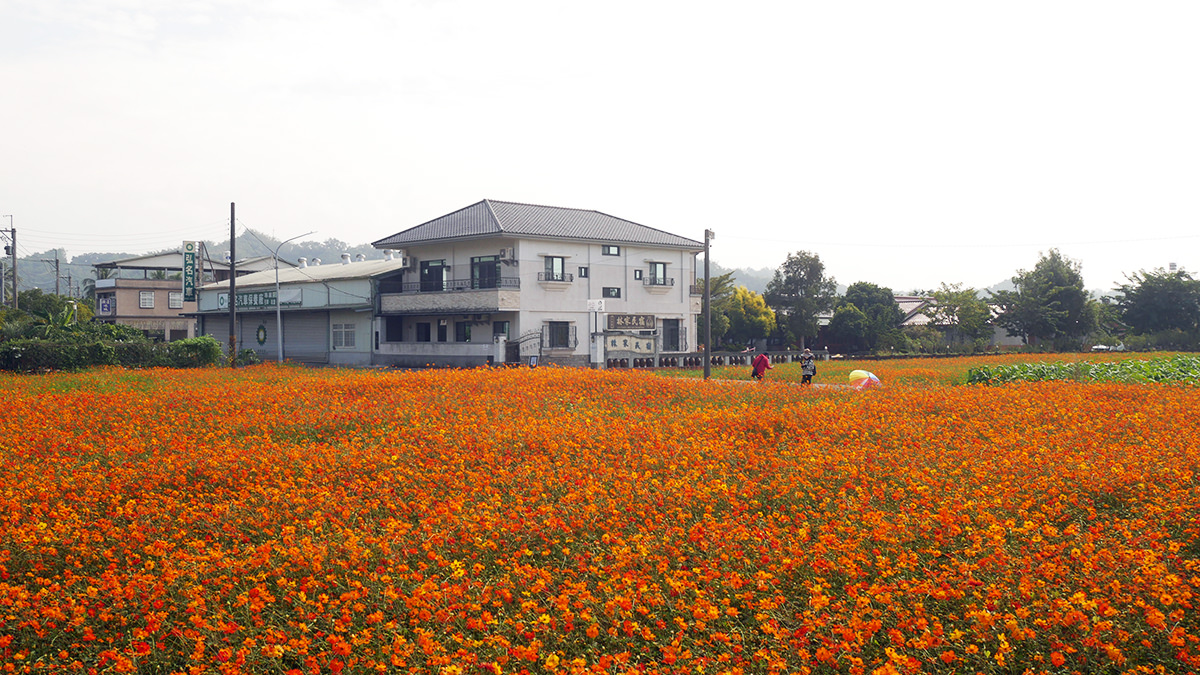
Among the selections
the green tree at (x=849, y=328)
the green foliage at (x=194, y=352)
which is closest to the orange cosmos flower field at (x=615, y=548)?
the green foliage at (x=194, y=352)

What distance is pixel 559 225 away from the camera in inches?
1615

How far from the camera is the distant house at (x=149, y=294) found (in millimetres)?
62812

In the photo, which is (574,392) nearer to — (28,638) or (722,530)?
(722,530)

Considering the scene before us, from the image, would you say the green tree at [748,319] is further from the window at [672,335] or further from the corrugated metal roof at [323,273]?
the corrugated metal roof at [323,273]

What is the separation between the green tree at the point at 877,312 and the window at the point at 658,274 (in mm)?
17195

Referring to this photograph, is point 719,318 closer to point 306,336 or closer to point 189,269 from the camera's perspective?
point 306,336

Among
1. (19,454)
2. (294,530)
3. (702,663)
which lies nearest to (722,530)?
(702,663)

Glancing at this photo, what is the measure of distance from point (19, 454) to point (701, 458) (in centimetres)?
879

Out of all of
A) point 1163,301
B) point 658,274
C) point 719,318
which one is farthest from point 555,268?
point 1163,301

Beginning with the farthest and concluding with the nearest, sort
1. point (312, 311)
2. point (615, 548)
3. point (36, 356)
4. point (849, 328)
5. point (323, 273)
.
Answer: point (849, 328) → point (323, 273) → point (312, 311) → point (36, 356) → point (615, 548)

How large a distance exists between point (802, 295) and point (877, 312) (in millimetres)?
4902

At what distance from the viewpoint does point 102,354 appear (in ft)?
96.8

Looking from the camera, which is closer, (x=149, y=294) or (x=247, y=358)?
(x=247, y=358)

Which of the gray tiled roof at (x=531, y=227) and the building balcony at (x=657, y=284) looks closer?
the gray tiled roof at (x=531, y=227)
